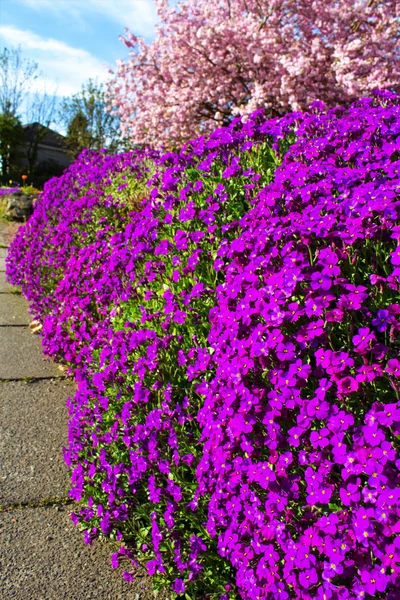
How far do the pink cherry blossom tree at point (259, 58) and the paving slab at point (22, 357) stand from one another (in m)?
5.99

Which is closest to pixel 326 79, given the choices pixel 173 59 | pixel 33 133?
pixel 173 59

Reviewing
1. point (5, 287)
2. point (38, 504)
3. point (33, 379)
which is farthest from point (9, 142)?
point (38, 504)

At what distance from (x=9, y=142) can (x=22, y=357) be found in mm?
34802

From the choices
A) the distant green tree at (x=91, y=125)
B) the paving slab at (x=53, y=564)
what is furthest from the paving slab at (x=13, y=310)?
the distant green tree at (x=91, y=125)

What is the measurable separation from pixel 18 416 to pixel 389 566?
2.88m

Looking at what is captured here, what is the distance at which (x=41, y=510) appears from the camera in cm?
298

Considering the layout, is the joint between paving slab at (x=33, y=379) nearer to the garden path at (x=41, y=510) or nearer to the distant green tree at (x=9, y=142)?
the garden path at (x=41, y=510)

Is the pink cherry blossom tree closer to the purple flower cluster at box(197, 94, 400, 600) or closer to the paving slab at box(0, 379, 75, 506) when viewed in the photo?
the paving slab at box(0, 379, 75, 506)

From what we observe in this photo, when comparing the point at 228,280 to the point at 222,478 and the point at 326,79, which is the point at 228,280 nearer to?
the point at 222,478

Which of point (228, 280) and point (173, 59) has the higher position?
→ point (173, 59)

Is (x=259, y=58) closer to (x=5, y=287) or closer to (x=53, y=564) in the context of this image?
(x=5, y=287)

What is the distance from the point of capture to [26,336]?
574 cm

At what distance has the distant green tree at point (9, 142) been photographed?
1415 inches

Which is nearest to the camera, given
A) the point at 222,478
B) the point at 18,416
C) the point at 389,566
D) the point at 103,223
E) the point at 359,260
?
the point at 389,566
